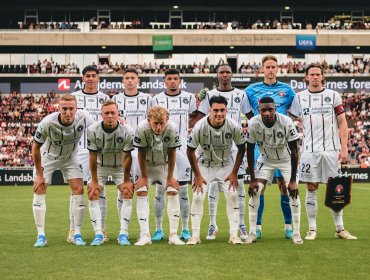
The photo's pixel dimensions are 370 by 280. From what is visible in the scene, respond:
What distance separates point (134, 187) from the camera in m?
8.98

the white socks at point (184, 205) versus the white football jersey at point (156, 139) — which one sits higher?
the white football jersey at point (156, 139)

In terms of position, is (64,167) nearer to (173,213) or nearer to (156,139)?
(156,139)

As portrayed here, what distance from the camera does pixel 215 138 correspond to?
29.0 feet

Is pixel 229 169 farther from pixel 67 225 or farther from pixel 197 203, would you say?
pixel 67 225

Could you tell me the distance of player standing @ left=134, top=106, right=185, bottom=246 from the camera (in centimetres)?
862

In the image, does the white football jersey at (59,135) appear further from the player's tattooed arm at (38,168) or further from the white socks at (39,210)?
the white socks at (39,210)

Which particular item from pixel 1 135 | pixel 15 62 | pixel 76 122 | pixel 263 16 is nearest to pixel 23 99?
pixel 1 135

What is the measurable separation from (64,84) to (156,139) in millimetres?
28881

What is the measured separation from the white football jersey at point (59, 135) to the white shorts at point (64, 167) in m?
0.06

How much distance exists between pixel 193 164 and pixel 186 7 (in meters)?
44.2

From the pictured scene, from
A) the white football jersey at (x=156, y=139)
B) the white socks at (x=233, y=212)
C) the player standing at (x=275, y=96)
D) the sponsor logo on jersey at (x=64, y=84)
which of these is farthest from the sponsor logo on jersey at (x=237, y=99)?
the sponsor logo on jersey at (x=64, y=84)

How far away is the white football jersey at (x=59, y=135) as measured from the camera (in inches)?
340

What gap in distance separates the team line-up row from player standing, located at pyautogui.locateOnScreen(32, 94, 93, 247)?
0.04 feet

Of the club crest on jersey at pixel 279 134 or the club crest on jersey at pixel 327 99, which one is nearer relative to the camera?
the club crest on jersey at pixel 279 134
